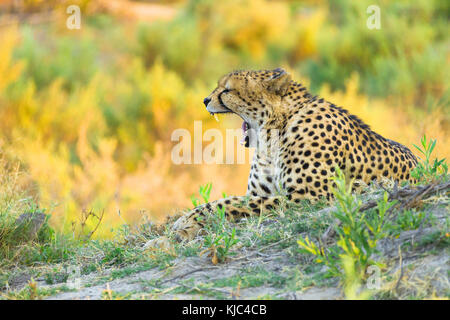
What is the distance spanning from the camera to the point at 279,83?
4586 mm

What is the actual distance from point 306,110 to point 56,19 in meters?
13.5

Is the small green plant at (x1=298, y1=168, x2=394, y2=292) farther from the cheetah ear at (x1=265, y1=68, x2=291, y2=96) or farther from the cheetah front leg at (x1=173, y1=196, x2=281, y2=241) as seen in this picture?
the cheetah ear at (x1=265, y1=68, x2=291, y2=96)

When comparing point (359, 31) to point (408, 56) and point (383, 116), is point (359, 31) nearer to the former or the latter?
point (408, 56)

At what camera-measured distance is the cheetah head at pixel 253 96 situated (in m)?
4.56

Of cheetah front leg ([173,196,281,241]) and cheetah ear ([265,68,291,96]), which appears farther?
cheetah ear ([265,68,291,96])

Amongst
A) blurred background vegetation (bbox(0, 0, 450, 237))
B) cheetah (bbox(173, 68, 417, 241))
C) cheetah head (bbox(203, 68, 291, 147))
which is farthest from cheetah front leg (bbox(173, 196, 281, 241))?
blurred background vegetation (bbox(0, 0, 450, 237))

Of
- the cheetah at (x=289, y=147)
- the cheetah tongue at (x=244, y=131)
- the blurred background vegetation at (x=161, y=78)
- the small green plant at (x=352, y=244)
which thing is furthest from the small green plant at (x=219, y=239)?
the blurred background vegetation at (x=161, y=78)

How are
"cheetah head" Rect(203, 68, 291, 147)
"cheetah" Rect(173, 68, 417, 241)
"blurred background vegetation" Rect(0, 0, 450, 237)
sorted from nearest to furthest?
1. "cheetah" Rect(173, 68, 417, 241)
2. "cheetah head" Rect(203, 68, 291, 147)
3. "blurred background vegetation" Rect(0, 0, 450, 237)

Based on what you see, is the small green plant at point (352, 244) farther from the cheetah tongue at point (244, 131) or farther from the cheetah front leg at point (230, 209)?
the cheetah tongue at point (244, 131)

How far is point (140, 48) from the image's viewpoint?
52.0 ft

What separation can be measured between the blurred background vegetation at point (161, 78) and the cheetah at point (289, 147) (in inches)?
43.2

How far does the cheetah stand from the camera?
4.16 metres

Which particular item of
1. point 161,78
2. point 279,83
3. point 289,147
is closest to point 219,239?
point 289,147

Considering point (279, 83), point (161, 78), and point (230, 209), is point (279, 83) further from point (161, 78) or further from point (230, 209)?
point (161, 78)
